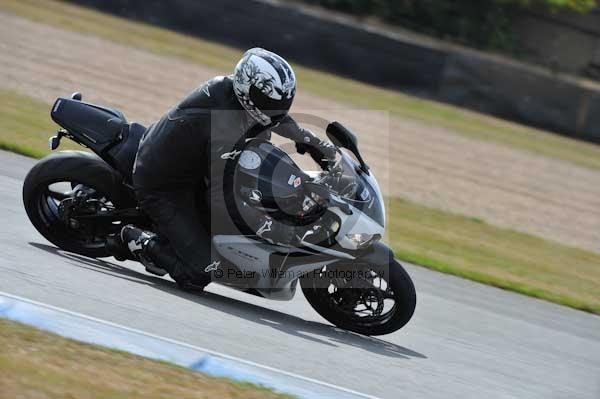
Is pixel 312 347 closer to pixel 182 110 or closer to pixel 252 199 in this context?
pixel 252 199

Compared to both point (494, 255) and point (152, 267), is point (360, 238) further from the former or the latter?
point (494, 255)

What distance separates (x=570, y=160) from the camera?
51.8 feet

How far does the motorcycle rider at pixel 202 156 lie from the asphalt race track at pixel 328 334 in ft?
0.84

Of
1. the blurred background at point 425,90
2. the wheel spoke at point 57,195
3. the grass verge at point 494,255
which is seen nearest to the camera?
the wheel spoke at point 57,195

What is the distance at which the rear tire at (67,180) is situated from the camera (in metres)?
6.05

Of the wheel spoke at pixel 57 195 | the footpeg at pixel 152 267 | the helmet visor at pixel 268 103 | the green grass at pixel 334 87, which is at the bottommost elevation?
the green grass at pixel 334 87

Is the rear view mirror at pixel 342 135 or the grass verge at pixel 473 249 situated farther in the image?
the grass verge at pixel 473 249

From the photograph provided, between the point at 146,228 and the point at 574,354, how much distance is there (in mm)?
3106

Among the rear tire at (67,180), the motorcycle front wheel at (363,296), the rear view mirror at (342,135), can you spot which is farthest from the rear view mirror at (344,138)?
the rear tire at (67,180)

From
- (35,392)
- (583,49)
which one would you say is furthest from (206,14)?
(35,392)

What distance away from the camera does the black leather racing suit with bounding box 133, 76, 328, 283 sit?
5633mm

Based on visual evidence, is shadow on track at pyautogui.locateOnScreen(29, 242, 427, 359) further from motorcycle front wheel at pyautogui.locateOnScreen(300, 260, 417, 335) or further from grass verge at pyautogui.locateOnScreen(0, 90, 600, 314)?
grass verge at pyautogui.locateOnScreen(0, 90, 600, 314)

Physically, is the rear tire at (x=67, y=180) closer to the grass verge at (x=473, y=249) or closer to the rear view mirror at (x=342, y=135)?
the rear view mirror at (x=342, y=135)

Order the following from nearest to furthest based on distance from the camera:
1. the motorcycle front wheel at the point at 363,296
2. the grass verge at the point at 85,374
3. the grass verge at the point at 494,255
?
the grass verge at the point at 85,374 → the motorcycle front wheel at the point at 363,296 → the grass verge at the point at 494,255
